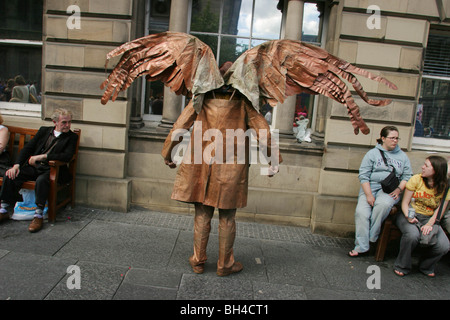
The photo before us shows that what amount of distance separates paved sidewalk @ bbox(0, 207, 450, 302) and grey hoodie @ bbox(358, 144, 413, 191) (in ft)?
3.40

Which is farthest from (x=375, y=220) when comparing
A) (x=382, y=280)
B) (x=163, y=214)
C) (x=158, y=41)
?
(x=158, y=41)

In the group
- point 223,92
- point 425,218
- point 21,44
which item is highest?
point 21,44

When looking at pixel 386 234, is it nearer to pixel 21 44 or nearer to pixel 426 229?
pixel 426 229

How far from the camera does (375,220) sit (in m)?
4.66

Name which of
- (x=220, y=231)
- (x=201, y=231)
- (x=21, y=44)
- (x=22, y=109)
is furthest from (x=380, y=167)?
(x=21, y=44)

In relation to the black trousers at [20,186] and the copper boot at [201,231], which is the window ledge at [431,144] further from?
the black trousers at [20,186]

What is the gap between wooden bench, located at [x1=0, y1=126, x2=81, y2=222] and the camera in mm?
4824

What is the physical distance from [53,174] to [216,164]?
2.51m

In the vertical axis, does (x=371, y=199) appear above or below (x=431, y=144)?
below

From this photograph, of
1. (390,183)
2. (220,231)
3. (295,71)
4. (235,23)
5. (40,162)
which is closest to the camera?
(295,71)

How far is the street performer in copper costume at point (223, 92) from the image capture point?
3.48 metres

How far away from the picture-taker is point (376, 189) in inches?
191

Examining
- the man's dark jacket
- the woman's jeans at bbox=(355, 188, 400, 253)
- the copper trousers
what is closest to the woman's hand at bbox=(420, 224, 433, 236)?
the woman's jeans at bbox=(355, 188, 400, 253)
